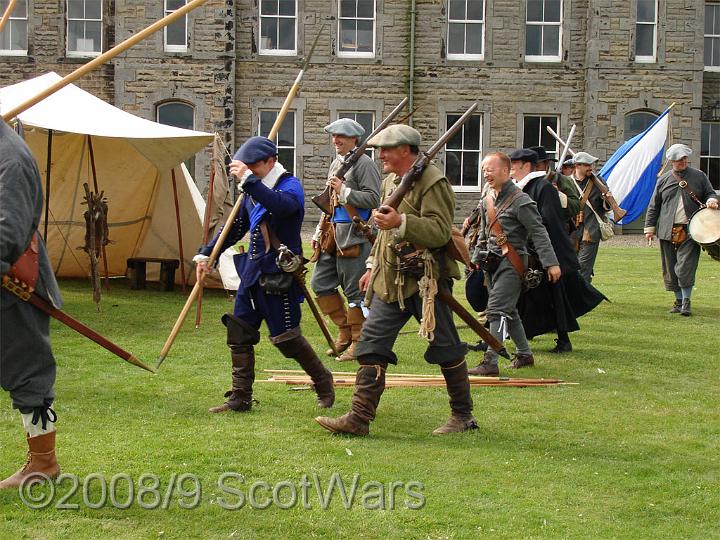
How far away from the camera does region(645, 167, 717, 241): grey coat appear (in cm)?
1281

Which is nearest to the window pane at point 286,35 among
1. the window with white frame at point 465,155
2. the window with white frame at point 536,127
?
the window with white frame at point 465,155

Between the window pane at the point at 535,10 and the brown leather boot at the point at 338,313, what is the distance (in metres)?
19.6

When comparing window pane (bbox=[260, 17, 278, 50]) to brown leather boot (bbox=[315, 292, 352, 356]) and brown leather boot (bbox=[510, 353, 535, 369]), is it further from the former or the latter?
brown leather boot (bbox=[510, 353, 535, 369])

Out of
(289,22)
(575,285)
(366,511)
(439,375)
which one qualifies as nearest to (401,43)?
(289,22)

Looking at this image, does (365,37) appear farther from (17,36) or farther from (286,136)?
(17,36)

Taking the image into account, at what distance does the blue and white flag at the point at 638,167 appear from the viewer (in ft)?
65.2

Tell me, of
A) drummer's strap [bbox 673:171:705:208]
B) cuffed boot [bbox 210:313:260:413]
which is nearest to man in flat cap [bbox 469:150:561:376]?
cuffed boot [bbox 210:313:260:413]

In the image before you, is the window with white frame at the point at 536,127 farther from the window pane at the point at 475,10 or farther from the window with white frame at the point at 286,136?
the window with white frame at the point at 286,136

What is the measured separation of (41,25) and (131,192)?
13575 mm

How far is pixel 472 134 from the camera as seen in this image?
89.9ft

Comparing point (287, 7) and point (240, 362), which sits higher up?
point (287, 7)

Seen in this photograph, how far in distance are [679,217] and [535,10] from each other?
15805 mm

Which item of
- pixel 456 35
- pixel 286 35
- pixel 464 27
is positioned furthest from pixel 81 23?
pixel 464 27

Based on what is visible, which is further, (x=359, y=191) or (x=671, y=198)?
(x=671, y=198)
